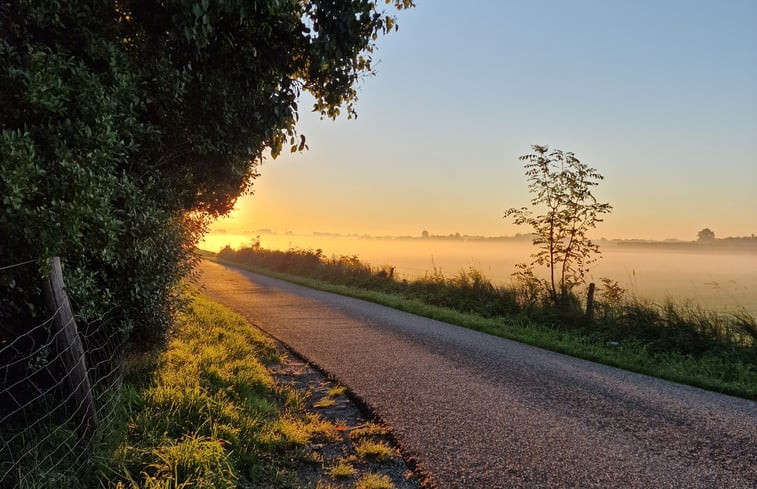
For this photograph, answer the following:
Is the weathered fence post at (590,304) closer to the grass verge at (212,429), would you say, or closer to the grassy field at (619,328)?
the grassy field at (619,328)

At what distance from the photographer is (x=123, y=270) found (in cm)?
432

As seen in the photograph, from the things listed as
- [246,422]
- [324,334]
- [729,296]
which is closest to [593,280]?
[729,296]

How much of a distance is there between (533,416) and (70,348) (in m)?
4.59

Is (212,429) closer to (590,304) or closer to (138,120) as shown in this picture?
(138,120)

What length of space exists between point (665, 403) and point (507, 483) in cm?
332

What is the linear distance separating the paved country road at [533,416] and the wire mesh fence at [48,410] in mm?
2729

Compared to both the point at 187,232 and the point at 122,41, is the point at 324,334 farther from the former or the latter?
the point at 122,41

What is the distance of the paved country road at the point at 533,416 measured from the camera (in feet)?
11.7

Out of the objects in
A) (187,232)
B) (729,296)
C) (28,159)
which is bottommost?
(729,296)

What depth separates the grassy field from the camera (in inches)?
278

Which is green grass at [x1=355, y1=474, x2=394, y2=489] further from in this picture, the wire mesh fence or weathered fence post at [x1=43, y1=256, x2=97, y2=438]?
weathered fence post at [x1=43, y1=256, x2=97, y2=438]

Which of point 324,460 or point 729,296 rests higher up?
point 729,296

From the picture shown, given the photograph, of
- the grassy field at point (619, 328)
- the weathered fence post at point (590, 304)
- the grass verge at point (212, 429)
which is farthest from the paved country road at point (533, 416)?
the weathered fence post at point (590, 304)

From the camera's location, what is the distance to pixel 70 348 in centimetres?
334
